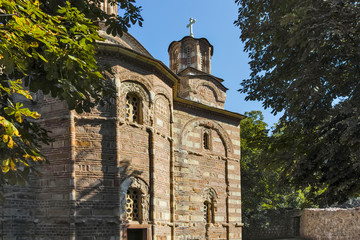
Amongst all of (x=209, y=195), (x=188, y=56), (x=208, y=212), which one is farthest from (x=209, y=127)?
(x=188, y=56)

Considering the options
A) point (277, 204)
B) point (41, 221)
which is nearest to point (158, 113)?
point (41, 221)

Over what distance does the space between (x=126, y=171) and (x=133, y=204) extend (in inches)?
38.2

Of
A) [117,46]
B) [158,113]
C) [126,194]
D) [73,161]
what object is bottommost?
[126,194]

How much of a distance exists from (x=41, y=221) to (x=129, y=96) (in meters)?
4.03

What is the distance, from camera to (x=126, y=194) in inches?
421

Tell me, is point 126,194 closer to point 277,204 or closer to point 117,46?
point 117,46

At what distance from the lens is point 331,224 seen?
2016 centimetres

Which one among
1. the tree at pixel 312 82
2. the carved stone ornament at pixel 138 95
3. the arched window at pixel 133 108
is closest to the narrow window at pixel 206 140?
the carved stone ornament at pixel 138 95

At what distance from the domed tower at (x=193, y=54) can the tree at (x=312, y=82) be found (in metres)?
10.6

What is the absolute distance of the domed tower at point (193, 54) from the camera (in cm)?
1906

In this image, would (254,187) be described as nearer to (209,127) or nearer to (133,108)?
(209,127)

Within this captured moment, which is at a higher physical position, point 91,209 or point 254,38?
point 254,38

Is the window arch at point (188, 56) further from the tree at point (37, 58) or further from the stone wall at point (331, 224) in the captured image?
the tree at point (37, 58)

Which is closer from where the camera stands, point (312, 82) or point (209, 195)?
point (312, 82)
